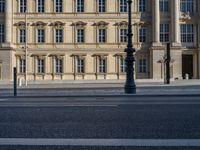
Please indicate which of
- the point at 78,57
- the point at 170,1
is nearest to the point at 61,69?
the point at 78,57

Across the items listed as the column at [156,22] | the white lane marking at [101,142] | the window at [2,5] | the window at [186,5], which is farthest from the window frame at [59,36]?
the white lane marking at [101,142]

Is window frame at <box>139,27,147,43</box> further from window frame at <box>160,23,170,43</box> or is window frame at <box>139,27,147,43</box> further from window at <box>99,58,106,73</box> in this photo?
window at <box>99,58,106,73</box>

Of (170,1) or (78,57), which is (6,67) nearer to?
(78,57)

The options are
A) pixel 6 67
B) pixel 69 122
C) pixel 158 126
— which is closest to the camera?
pixel 158 126

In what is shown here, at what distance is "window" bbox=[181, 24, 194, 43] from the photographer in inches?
2265

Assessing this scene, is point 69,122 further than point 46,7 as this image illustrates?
No

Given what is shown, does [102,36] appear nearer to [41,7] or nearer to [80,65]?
[80,65]

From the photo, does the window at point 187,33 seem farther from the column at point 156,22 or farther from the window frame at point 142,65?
the window frame at point 142,65

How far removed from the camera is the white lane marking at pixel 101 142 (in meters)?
6.84

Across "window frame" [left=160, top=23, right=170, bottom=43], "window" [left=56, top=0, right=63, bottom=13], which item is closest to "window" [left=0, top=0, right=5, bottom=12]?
A: "window" [left=56, top=0, right=63, bottom=13]

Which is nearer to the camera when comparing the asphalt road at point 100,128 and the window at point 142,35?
the asphalt road at point 100,128

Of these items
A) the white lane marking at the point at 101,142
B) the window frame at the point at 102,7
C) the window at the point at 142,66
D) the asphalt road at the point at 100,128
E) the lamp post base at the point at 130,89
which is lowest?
the white lane marking at the point at 101,142

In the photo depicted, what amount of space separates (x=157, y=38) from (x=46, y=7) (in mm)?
17124

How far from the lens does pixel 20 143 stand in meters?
6.96
